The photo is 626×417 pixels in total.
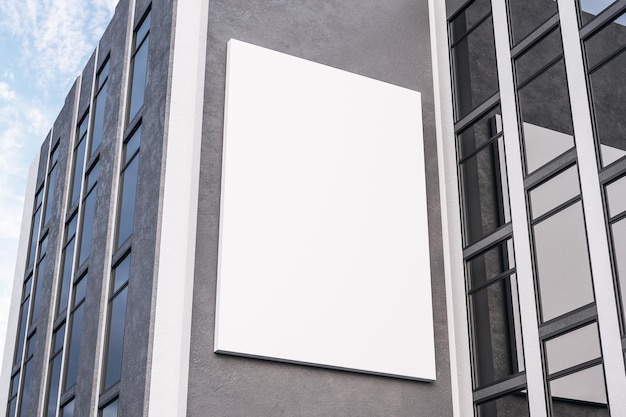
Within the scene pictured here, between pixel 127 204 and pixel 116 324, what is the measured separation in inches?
108

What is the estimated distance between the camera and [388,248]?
19.1 m

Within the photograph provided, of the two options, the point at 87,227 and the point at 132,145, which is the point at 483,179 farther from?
the point at 87,227

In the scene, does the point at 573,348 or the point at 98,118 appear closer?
the point at 573,348

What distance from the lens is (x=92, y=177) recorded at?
2419 cm

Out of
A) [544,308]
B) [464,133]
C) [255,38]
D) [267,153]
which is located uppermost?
[255,38]

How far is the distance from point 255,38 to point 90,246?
264 inches

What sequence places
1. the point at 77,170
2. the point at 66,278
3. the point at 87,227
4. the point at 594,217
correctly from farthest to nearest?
the point at 77,170 < the point at 66,278 < the point at 87,227 < the point at 594,217

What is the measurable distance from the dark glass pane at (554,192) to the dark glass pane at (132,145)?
8512mm

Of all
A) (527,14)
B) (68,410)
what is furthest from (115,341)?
(527,14)

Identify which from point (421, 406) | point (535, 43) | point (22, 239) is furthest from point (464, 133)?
point (22, 239)

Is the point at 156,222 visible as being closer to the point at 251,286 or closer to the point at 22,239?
the point at 251,286

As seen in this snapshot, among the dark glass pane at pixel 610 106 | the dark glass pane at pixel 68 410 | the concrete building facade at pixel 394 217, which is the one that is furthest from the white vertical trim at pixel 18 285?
the dark glass pane at pixel 610 106

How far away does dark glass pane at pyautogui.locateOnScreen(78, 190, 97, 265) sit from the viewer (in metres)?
23.0

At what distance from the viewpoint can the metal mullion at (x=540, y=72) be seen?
18188 millimetres
